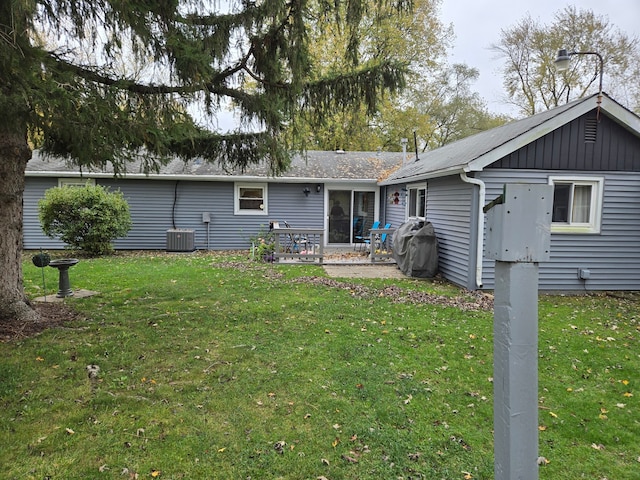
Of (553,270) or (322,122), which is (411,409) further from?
(553,270)

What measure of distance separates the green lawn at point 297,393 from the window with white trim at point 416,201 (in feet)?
15.4

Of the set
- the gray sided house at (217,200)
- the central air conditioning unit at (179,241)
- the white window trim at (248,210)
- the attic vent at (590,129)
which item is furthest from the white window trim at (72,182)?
the attic vent at (590,129)

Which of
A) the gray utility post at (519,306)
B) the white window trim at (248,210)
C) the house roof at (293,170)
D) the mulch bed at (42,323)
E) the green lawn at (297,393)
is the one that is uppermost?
the house roof at (293,170)

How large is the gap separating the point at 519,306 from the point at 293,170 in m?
12.4

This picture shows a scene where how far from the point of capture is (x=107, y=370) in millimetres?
3793

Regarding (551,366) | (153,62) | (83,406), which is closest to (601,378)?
(551,366)

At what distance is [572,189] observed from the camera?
7742 mm

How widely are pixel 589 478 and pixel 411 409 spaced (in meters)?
1.21

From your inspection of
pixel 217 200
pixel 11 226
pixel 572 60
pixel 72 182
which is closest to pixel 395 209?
pixel 217 200

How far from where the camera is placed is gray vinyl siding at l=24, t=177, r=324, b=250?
499 inches

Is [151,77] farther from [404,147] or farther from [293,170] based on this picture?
[404,147]

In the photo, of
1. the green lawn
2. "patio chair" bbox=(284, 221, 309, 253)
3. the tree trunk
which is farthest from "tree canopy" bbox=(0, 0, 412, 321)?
"patio chair" bbox=(284, 221, 309, 253)

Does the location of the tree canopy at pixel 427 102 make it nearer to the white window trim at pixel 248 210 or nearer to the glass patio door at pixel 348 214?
the glass patio door at pixel 348 214

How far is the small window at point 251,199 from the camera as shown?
1323 cm
